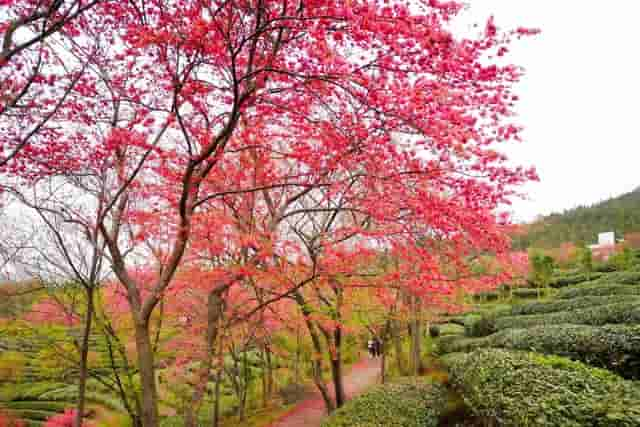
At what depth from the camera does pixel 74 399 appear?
50.1 feet

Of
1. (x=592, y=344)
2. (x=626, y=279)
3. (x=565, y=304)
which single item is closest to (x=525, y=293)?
(x=626, y=279)

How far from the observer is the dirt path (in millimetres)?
12103

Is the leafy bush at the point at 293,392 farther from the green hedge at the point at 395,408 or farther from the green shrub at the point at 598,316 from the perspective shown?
the green shrub at the point at 598,316

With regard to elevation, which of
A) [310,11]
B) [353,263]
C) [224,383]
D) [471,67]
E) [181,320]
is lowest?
[224,383]

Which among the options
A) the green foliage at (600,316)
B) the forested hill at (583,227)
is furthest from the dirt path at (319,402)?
the forested hill at (583,227)

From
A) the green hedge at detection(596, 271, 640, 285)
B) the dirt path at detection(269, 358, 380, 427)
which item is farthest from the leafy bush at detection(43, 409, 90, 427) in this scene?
the green hedge at detection(596, 271, 640, 285)

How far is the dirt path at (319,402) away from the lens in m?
12.1

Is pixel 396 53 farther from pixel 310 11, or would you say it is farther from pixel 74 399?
pixel 74 399

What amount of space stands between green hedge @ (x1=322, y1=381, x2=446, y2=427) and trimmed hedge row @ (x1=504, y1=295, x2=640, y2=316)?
734cm

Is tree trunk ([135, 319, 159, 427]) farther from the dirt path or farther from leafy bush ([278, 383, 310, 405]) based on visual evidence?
leafy bush ([278, 383, 310, 405])

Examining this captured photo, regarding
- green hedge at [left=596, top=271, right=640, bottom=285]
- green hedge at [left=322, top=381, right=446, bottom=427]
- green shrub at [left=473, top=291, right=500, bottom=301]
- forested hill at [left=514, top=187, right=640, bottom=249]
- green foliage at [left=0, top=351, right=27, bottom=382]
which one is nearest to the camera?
green hedge at [left=322, top=381, right=446, bottom=427]

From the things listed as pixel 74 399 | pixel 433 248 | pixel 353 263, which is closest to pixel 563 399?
pixel 433 248

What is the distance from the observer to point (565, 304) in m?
13.8

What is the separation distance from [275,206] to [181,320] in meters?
5.99
